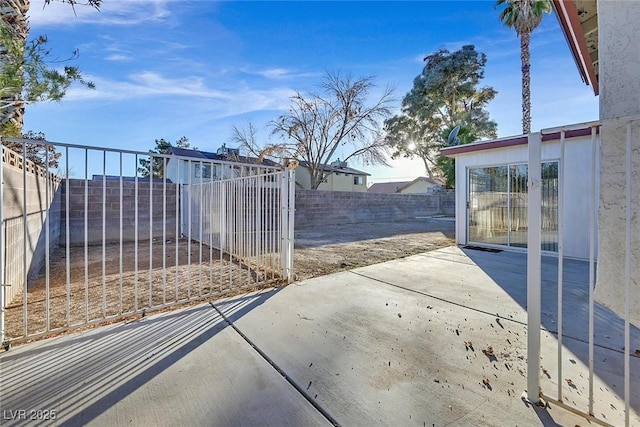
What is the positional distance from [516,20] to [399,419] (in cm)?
1891

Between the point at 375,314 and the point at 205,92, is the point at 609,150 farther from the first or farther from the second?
the point at 205,92

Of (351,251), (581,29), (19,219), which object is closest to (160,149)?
(351,251)

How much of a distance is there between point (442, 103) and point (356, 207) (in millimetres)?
14501

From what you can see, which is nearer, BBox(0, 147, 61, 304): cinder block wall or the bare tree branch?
BBox(0, 147, 61, 304): cinder block wall

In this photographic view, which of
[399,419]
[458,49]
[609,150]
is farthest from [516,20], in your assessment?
[399,419]

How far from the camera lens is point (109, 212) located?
305 inches

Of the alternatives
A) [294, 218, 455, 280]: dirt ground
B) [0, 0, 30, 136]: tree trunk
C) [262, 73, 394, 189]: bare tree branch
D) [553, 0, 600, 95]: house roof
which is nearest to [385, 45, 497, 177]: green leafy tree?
[262, 73, 394, 189]: bare tree branch

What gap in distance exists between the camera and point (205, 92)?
1024 cm

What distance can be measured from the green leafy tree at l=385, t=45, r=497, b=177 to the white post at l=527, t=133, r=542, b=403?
2129 centimetres

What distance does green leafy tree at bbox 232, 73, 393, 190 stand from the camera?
19375 mm

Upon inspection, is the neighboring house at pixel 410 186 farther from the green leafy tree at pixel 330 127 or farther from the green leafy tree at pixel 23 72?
the green leafy tree at pixel 23 72

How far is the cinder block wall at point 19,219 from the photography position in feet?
9.39

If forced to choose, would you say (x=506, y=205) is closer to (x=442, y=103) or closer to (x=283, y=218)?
(x=283, y=218)

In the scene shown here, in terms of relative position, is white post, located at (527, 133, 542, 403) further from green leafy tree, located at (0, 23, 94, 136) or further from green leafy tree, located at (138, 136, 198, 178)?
green leafy tree, located at (138, 136, 198, 178)
